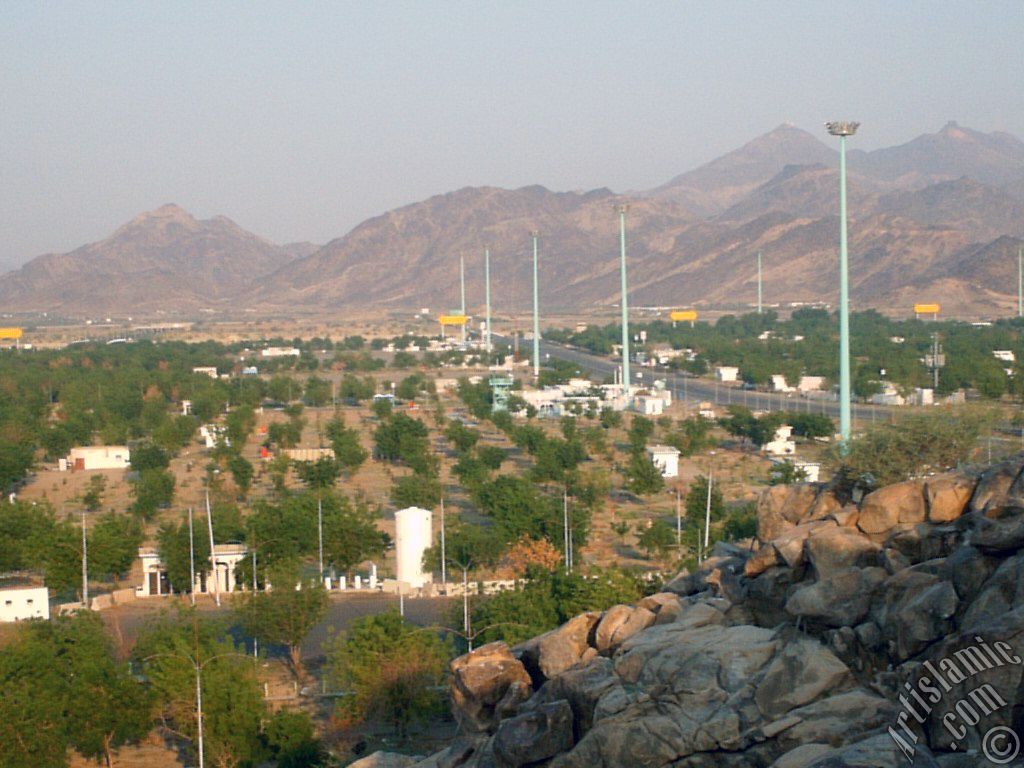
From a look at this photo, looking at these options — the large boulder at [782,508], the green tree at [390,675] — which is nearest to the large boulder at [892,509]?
the large boulder at [782,508]

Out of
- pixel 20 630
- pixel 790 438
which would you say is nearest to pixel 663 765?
pixel 20 630

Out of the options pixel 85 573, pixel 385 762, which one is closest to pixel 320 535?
pixel 85 573

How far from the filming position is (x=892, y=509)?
14.2m

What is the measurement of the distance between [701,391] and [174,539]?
44461mm

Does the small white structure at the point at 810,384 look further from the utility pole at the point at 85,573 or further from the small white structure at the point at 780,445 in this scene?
the utility pole at the point at 85,573

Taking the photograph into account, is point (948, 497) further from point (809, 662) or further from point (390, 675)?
point (390, 675)

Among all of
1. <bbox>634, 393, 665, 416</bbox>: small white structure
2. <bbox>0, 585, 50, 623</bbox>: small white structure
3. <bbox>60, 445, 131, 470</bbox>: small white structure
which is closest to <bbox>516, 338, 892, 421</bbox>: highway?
<bbox>634, 393, 665, 416</bbox>: small white structure

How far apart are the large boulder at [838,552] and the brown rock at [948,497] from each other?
0.71 metres

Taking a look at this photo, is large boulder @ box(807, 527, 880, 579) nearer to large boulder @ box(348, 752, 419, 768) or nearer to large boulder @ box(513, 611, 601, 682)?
large boulder @ box(513, 611, 601, 682)

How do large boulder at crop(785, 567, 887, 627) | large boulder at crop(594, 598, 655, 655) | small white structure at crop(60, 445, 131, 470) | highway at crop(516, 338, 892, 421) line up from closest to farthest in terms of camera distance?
large boulder at crop(785, 567, 887, 627) < large boulder at crop(594, 598, 655, 655) < small white structure at crop(60, 445, 131, 470) < highway at crop(516, 338, 892, 421)

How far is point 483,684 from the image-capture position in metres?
14.8

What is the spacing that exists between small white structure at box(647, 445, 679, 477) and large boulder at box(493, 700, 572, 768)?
93.2ft

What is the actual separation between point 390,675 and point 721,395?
4996 cm

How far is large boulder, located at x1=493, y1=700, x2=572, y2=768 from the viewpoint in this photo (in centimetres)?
1308
